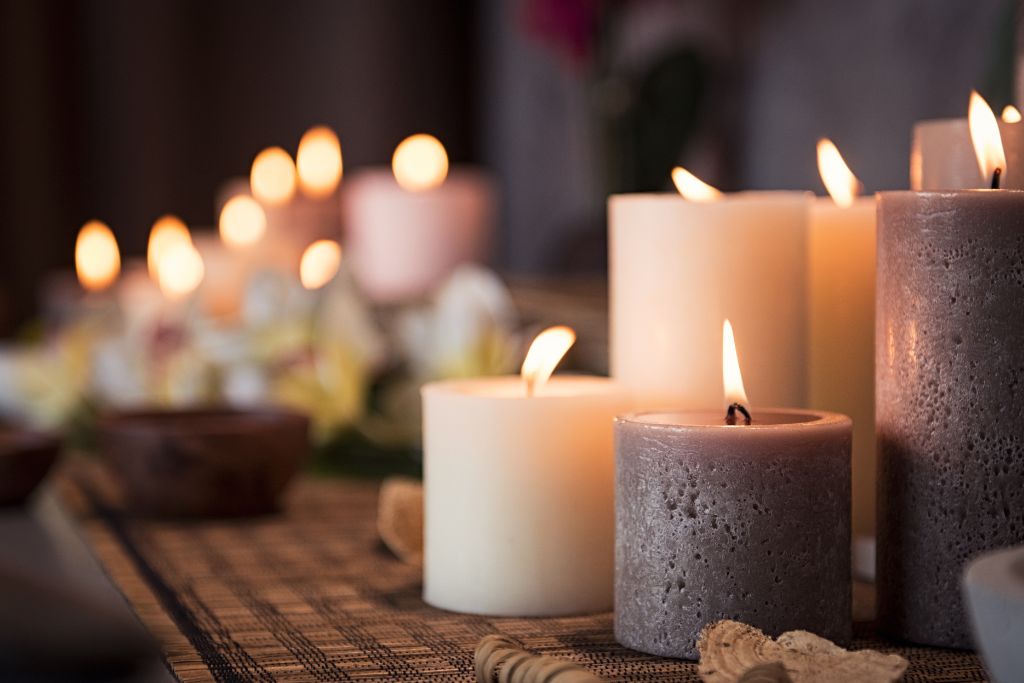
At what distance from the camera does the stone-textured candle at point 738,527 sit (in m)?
0.54

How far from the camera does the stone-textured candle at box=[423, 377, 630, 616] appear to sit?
2.13 ft

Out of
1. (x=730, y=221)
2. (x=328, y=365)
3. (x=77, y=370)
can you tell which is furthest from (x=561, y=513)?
(x=77, y=370)

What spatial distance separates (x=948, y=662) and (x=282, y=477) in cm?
52

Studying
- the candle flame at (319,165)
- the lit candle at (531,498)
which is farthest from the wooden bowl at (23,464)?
the candle flame at (319,165)

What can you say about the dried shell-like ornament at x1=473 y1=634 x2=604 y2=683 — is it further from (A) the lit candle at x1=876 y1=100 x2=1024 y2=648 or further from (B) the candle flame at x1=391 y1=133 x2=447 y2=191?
(B) the candle flame at x1=391 y1=133 x2=447 y2=191

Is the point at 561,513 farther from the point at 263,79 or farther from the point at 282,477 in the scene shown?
the point at 263,79

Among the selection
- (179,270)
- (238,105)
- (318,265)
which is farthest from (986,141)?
(238,105)

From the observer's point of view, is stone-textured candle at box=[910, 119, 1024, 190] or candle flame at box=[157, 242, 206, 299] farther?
candle flame at box=[157, 242, 206, 299]

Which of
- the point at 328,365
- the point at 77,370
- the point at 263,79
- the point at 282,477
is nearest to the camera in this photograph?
the point at 282,477

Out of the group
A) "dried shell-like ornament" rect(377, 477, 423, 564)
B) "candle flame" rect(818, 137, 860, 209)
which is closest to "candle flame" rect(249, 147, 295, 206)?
"dried shell-like ornament" rect(377, 477, 423, 564)

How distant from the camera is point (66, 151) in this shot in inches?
99.9

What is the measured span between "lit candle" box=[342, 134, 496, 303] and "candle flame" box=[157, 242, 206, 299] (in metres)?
0.20

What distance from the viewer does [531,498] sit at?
0.65m

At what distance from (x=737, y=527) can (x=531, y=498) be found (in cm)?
13
